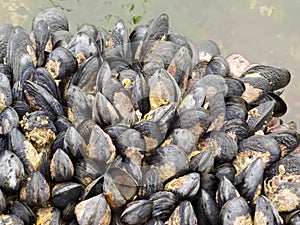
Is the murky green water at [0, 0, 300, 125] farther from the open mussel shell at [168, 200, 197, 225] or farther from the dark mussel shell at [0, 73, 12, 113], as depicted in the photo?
the open mussel shell at [168, 200, 197, 225]

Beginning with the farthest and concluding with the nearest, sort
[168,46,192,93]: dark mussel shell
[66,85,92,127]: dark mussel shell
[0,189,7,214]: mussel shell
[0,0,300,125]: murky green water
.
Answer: [0,0,300,125]: murky green water, [168,46,192,93]: dark mussel shell, [66,85,92,127]: dark mussel shell, [0,189,7,214]: mussel shell

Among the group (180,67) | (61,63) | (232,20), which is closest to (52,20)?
(61,63)

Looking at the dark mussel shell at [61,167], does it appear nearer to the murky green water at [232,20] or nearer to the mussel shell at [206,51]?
the mussel shell at [206,51]

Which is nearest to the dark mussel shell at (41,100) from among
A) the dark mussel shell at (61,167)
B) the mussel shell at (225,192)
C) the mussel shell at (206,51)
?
the dark mussel shell at (61,167)

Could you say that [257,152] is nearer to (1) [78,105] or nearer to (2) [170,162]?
(2) [170,162]

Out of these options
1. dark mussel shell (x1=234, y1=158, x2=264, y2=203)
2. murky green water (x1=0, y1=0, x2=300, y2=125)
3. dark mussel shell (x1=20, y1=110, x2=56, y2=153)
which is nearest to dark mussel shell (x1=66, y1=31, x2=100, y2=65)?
dark mussel shell (x1=20, y1=110, x2=56, y2=153)
